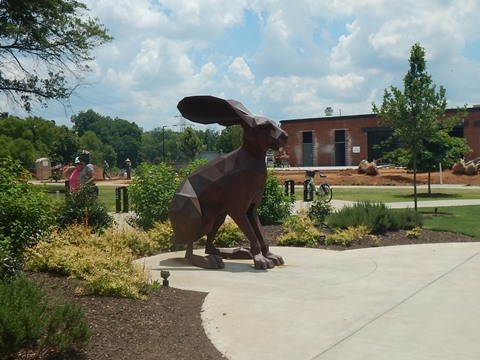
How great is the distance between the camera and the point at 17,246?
6.93 meters

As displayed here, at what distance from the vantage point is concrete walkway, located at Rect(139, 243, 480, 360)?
4734mm

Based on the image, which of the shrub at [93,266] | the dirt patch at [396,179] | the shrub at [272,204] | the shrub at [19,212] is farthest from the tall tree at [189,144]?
the shrub at [93,266]

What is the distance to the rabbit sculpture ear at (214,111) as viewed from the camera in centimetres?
812

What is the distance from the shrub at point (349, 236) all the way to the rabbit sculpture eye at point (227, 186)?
2.51 m

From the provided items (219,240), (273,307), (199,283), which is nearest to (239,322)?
(273,307)

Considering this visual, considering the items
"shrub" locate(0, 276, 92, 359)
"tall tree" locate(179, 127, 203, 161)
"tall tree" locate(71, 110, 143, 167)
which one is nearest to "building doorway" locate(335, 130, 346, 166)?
"tall tree" locate(179, 127, 203, 161)

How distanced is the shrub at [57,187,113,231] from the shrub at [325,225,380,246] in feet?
15.3

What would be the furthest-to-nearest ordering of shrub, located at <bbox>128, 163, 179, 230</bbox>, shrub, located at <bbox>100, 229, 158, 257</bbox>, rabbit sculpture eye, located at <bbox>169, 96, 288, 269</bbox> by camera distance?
shrub, located at <bbox>128, 163, 179, 230</bbox> < shrub, located at <bbox>100, 229, 158, 257</bbox> < rabbit sculpture eye, located at <bbox>169, 96, 288, 269</bbox>

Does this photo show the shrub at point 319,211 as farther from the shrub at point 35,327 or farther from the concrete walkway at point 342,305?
the shrub at point 35,327

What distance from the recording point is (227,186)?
319 inches

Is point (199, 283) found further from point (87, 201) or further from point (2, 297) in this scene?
point (87, 201)

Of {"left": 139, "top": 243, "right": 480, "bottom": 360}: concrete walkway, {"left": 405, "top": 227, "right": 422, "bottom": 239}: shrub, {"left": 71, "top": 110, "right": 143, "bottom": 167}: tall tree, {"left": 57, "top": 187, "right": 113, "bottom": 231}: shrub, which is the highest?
{"left": 71, "top": 110, "right": 143, "bottom": 167}: tall tree

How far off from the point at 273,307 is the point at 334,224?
6.25m

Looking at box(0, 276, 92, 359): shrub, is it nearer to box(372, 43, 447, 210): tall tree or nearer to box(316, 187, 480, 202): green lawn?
box(372, 43, 447, 210): tall tree
